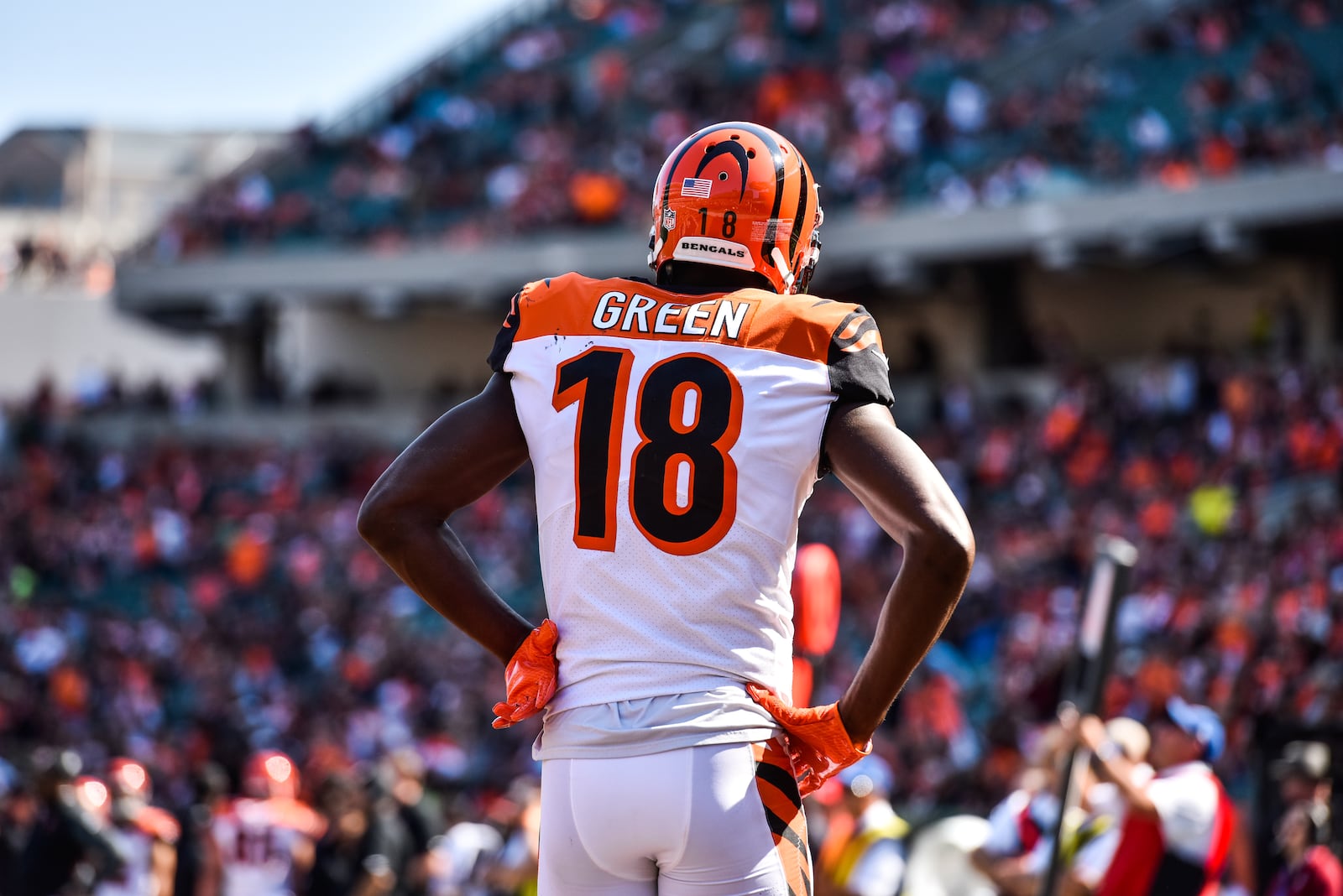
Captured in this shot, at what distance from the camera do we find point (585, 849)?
103 inches

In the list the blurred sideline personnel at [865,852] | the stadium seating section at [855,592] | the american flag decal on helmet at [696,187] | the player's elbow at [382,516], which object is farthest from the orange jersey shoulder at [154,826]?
the american flag decal on helmet at [696,187]

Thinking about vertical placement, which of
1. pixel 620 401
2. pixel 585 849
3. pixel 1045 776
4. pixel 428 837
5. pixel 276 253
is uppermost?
pixel 276 253

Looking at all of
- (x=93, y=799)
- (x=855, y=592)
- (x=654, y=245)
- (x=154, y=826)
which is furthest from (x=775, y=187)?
(x=855, y=592)

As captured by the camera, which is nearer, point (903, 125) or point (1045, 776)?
point (1045, 776)

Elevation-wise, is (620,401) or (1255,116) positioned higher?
(1255,116)

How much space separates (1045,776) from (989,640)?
778 cm

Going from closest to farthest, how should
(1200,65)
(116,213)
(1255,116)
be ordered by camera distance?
(1255,116) → (1200,65) → (116,213)

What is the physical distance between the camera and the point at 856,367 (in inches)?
104

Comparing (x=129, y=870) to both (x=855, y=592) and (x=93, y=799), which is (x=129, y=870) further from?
(x=855, y=592)

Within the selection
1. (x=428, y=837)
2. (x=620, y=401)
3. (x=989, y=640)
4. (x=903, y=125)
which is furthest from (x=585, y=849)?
(x=903, y=125)

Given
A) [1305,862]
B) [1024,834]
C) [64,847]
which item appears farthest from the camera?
[64,847]

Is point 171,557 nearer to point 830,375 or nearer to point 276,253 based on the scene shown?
point 276,253

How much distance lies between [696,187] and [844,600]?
41.7ft

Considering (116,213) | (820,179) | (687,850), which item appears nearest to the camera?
(687,850)
